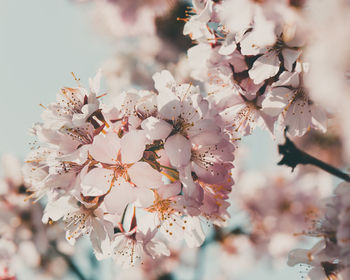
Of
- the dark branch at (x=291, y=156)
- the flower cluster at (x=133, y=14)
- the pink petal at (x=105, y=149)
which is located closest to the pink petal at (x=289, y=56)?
the dark branch at (x=291, y=156)

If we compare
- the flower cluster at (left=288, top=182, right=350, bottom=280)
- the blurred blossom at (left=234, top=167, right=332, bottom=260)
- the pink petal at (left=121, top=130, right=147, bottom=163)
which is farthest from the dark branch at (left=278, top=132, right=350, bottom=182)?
the blurred blossom at (left=234, top=167, right=332, bottom=260)

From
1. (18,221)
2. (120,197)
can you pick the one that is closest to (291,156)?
(120,197)

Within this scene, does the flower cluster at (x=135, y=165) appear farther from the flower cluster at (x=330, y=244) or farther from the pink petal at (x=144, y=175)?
the flower cluster at (x=330, y=244)

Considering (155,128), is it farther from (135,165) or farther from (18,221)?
(18,221)

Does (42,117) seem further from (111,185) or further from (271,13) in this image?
(271,13)

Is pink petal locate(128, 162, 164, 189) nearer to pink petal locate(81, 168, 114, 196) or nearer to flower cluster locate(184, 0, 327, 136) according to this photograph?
pink petal locate(81, 168, 114, 196)

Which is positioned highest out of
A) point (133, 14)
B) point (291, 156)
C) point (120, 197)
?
point (120, 197)
